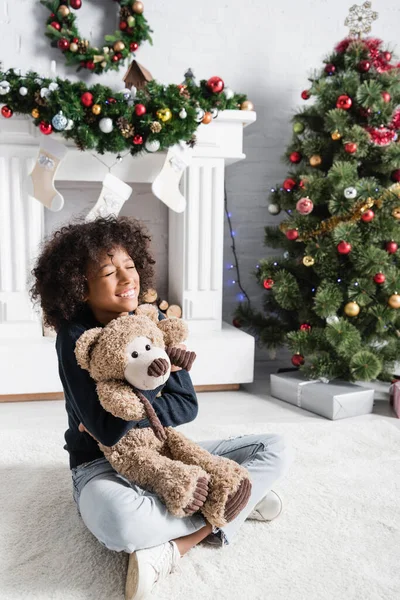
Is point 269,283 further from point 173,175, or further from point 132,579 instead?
point 132,579

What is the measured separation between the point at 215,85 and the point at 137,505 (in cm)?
177

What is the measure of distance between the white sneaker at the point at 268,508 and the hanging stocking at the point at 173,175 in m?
1.39

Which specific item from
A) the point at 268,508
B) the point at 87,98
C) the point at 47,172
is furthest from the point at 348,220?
the point at 268,508

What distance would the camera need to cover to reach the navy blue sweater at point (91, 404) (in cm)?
118

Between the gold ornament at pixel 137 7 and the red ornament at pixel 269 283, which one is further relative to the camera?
the gold ornament at pixel 137 7

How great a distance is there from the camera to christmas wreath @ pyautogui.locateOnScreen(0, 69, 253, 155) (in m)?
2.19

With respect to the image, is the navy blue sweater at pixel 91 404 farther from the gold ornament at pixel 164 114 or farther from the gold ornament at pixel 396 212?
the gold ornament at pixel 396 212

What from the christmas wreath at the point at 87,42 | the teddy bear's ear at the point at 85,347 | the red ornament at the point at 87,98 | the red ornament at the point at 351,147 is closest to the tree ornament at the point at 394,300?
the red ornament at the point at 351,147

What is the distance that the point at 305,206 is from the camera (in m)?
2.41

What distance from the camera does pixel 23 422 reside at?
2164mm

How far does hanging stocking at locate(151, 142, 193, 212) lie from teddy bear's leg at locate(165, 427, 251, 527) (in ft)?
4.53

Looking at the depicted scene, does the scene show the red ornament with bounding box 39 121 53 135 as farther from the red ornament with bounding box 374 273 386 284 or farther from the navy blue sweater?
the red ornament with bounding box 374 273 386 284

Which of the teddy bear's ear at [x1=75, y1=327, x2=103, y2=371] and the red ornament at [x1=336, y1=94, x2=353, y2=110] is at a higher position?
the red ornament at [x1=336, y1=94, x2=353, y2=110]

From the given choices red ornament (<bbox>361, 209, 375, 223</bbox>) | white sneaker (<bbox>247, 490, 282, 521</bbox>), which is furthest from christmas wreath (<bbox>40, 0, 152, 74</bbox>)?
white sneaker (<bbox>247, 490, 282, 521</bbox>)
